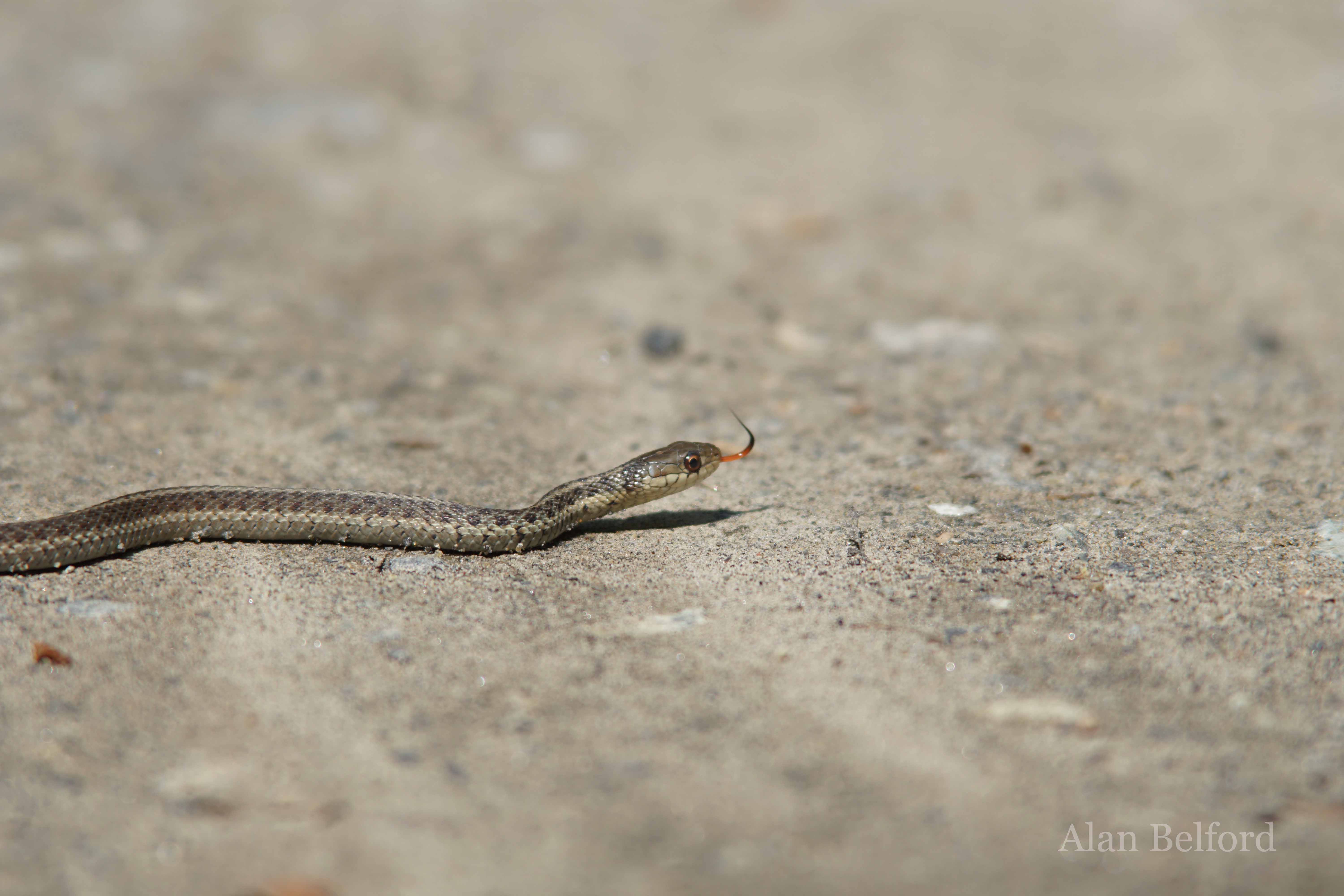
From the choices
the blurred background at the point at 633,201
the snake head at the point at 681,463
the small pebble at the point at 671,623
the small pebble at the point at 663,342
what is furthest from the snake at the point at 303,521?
the small pebble at the point at 663,342

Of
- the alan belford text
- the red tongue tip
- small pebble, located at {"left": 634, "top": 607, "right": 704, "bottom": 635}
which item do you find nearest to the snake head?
the red tongue tip

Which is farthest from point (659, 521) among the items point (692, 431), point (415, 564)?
point (415, 564)

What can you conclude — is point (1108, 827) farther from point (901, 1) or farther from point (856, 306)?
point (901, 1)

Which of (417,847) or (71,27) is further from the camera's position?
(71,27)

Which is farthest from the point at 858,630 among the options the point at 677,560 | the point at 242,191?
the point at 242,191

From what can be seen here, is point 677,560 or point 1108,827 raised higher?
point 1108,827

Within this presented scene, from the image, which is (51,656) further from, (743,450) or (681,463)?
(743,450)

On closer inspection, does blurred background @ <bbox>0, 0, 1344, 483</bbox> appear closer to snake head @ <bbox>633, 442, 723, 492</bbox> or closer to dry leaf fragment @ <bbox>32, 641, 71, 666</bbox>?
Result: snake head @ <bbox>633, 442, 723, 492</bbox>
